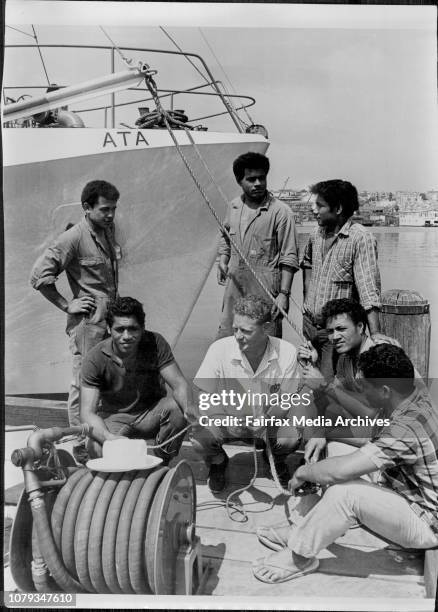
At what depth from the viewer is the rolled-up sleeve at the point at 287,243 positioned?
242 cm

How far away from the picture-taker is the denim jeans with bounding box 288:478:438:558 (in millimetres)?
2279

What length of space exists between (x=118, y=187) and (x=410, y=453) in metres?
1.47

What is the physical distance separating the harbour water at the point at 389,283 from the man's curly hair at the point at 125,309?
18 centimetres

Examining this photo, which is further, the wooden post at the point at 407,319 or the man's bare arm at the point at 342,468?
the wooden post at the point at 407,319

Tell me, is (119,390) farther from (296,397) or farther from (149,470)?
(296,397)

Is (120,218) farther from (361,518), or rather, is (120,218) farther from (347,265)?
(361,518)

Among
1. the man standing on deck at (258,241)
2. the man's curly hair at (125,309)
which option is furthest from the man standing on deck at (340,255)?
the man's curly hair at (125,309)

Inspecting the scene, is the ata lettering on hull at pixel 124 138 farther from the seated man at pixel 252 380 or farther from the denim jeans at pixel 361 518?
the denim jeans at pixel 361 518

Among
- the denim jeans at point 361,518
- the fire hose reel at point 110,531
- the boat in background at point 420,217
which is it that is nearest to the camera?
the fire hose reel at point 110,531

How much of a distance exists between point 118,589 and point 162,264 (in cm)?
122

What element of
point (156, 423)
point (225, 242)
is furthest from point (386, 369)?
point (156, 423)

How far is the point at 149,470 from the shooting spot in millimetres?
2287

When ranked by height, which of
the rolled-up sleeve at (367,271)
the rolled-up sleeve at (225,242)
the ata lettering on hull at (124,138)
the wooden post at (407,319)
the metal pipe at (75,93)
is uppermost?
the metal pipe at (75,93)

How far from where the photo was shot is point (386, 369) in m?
2.41
